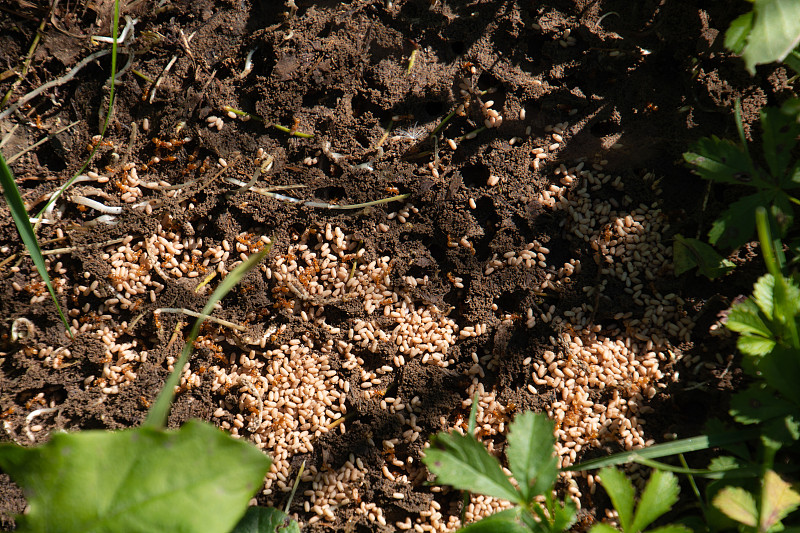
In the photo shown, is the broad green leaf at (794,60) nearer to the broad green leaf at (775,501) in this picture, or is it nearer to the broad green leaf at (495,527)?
the broad green leaf at (775,501)

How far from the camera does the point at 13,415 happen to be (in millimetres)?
1970

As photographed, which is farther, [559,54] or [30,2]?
[559,54]

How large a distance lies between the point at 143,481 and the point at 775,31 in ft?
6.74

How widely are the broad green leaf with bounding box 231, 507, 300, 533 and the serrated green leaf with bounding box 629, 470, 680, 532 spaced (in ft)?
3.57

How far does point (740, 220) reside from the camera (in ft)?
5.84

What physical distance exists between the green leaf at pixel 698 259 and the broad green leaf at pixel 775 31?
64 centimetres

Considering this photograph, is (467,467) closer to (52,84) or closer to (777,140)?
(777,140)

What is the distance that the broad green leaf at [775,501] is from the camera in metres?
1.46

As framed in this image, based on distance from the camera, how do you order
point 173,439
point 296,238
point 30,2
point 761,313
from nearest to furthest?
point 173,439, point 761,313, point 30,2, point 296,238

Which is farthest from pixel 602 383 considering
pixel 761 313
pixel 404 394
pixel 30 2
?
pixel 30 2

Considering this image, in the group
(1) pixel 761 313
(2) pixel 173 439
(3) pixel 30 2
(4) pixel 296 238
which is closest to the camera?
(2) pixel 173 439

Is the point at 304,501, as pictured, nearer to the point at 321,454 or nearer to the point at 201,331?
the point at 321,454

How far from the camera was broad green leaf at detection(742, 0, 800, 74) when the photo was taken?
1.58m

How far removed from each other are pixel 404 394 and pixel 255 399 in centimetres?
55
